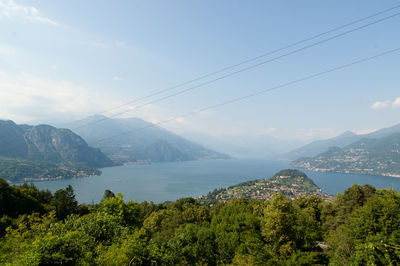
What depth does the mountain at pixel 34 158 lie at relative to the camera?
11967cm

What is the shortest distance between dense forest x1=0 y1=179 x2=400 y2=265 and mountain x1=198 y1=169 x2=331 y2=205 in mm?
44937

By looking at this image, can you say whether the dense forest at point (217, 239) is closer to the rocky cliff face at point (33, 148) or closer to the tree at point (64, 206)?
the tree at point (64, 206)

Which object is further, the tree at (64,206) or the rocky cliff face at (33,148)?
the rocky cliff face at (33,148)

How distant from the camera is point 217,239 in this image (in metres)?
16.8

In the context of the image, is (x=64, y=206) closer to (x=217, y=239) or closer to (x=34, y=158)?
(x=217, y=239)

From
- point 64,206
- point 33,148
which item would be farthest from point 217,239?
point 33,148

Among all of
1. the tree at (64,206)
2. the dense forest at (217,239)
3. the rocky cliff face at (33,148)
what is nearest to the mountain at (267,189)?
the tree at (64,206)

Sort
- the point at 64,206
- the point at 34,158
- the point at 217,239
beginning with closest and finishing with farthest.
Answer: the point at 217,239, the point at 64,206, the point at 34,158

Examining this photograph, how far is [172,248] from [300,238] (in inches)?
442

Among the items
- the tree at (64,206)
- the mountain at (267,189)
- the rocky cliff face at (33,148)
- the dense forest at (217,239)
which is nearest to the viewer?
the dense forest at (217,239)

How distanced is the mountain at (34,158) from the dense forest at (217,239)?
123 m

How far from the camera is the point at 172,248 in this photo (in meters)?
Answer: 13.7

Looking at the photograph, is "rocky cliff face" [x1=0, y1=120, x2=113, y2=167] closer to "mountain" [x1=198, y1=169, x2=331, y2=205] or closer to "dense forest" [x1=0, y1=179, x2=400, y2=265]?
"mountain" [x1=198, y1=169, x2=331, y2=205]

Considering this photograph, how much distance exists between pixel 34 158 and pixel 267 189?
190210 millimetres
